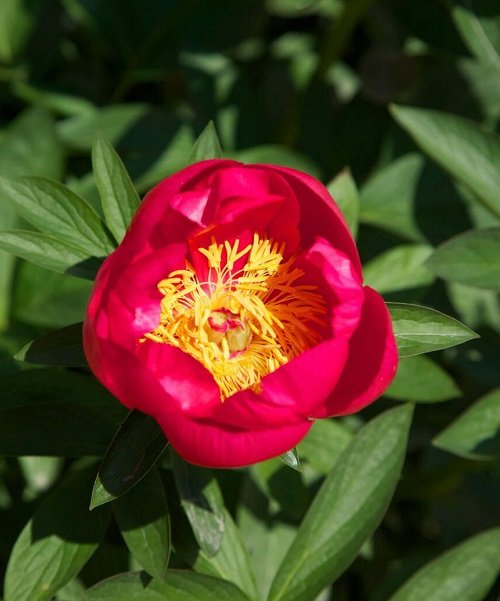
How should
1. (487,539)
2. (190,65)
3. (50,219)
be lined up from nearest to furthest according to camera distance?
(50,219), (487,539), (190,65)

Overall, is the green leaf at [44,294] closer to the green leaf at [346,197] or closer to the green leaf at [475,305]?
the green leaf at [346,197]

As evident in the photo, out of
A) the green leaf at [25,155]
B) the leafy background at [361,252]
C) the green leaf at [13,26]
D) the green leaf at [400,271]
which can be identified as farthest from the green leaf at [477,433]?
the green leaf at [13,26]

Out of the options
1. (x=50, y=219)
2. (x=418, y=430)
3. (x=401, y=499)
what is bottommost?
(x=401, y=499)

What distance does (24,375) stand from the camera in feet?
4.74

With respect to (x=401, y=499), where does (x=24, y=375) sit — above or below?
above

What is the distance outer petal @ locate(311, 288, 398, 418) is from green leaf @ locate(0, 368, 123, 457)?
1.28 feet

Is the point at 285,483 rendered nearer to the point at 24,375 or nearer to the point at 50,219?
the point at 24,375

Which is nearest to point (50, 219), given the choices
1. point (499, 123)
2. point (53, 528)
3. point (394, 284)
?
point (53, 528)

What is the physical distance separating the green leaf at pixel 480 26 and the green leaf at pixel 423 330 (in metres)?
0.74

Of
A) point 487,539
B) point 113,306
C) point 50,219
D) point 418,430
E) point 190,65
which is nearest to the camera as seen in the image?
point 113,306

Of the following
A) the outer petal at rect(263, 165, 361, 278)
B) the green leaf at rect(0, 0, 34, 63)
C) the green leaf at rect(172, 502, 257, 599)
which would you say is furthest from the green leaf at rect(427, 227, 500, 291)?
the green leaf at rect(0, 0, 34, 63)

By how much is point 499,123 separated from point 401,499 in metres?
0.89

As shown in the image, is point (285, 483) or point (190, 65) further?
point (190, 65)

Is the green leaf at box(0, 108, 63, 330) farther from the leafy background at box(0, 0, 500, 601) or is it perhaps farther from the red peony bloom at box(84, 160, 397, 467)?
the red peony bloom at box(84, 160, 397, 467)
